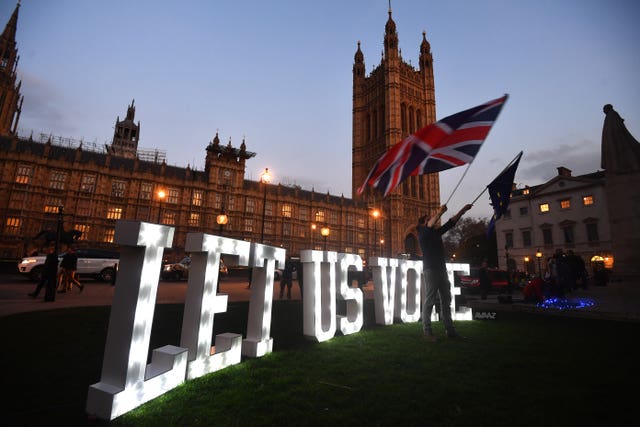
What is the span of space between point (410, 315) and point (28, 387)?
7.11 metres

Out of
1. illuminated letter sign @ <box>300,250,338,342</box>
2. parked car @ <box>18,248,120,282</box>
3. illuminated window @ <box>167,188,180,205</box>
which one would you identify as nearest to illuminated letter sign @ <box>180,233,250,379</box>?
illuminated letter sign @ <box>300,250,338,342</box>

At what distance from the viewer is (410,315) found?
769 cm

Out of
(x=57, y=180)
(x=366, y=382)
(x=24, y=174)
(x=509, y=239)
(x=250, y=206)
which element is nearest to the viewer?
(x=366, y=382)

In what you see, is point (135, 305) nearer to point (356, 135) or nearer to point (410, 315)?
point (410, 315)

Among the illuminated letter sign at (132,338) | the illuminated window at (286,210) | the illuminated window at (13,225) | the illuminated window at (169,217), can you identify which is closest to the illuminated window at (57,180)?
the illuminated window at (13,225)

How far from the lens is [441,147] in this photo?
283 inches

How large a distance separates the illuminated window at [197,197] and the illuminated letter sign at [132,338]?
41779mm

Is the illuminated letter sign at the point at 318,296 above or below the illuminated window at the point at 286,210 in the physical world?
below

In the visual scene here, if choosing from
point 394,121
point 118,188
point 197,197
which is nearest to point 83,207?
point 118,188

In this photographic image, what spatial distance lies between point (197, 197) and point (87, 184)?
1287 cm

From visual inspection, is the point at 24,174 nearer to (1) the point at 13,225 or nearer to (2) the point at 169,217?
(1) the point at 13,225

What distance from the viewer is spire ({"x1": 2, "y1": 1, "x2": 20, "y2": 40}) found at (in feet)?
205

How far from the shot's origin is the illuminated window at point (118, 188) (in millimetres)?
38812

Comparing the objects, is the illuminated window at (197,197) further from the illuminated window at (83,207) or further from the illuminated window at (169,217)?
the illuminated window at (83,207)
